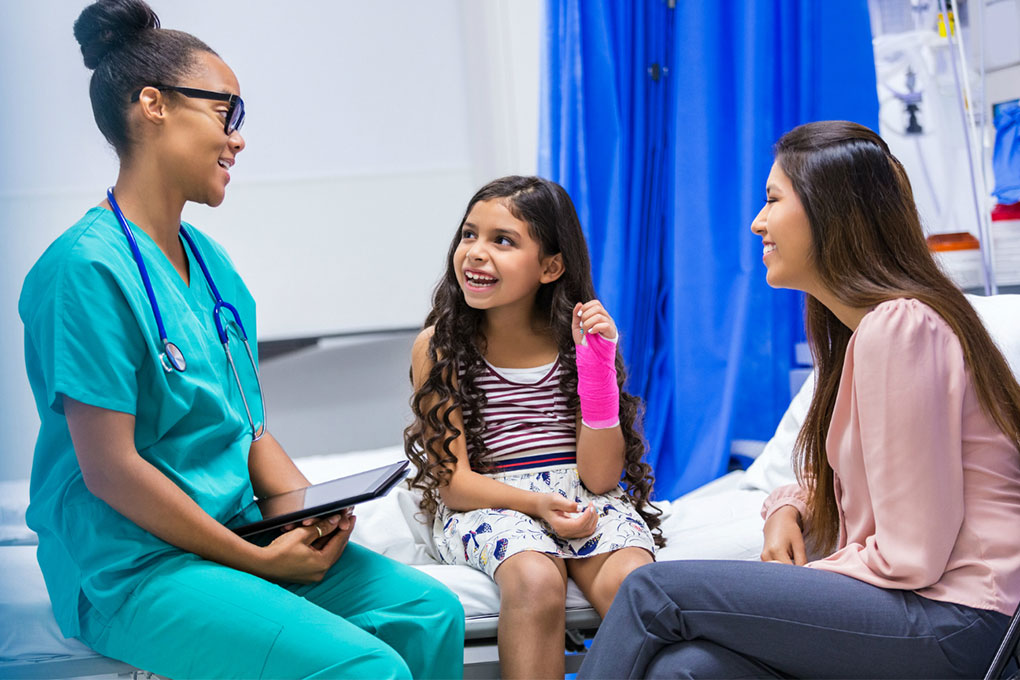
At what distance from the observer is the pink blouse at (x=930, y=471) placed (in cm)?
108

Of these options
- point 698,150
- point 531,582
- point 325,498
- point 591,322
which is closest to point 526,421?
point 591,322

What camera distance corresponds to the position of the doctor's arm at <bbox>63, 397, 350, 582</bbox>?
113 cm

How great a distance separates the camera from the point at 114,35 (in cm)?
125

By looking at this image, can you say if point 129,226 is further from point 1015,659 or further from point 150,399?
point 1015,659

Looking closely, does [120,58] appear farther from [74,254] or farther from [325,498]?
[325,498]

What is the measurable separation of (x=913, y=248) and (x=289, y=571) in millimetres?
937

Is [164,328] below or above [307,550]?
above

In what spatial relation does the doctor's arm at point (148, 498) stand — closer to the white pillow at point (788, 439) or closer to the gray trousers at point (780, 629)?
the gray trousers at point (780, 629)

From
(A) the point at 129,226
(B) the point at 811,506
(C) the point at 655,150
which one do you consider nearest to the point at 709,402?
(C) the point at 655,150

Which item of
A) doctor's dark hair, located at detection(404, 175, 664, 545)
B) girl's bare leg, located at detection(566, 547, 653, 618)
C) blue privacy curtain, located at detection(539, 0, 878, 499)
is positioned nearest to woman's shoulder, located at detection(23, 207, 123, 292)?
Result: doctor's dark hair, located at detection(404, 175, 664, 545)

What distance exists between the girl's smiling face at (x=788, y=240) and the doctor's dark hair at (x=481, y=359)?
0.46 meters

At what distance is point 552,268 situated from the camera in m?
1.69

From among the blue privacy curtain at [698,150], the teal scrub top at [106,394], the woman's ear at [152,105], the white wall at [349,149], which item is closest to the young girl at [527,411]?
the teal scrub top at [106,394]

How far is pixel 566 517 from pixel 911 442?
1.80ft
